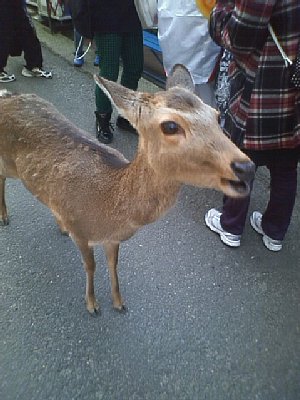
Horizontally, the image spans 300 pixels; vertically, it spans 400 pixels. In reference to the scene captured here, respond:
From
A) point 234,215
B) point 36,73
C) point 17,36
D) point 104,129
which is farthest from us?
point 36,73

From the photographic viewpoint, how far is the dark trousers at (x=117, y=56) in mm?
3709

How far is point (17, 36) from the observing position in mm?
5484

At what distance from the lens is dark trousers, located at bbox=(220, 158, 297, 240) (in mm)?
2600

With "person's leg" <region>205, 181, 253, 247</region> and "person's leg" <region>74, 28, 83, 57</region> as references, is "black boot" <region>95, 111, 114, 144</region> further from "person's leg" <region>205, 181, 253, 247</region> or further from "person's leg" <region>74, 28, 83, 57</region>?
"person's leg" <region>74, 28, 83, 57</region>

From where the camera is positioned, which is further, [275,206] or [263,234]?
[263,234]

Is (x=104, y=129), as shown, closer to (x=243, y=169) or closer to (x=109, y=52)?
(x=109, y=52)

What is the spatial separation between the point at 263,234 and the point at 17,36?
14.9 feet

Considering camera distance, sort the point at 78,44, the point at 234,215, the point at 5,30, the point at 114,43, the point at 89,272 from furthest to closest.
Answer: the point at 78,44 < the point at 5,30 < the point at 114,43 < the point at 234,215 < the point at 89,272

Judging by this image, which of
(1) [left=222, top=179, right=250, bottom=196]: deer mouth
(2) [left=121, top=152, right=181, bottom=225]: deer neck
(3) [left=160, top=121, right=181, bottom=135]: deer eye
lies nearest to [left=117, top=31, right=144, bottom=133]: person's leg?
(2) [left=121, top=152, right=181, bottom=225]: deer neck

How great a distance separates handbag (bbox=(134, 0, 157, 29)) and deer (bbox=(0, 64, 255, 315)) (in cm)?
143

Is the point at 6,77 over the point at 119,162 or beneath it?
beneath

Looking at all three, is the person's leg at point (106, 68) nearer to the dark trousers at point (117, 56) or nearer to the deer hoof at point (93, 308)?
the dark trousers at point (117, 56)

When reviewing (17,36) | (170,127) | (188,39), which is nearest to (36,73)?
(17,36)

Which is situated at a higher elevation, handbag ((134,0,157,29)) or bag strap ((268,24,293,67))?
bag strap ((268,24,293,67))
